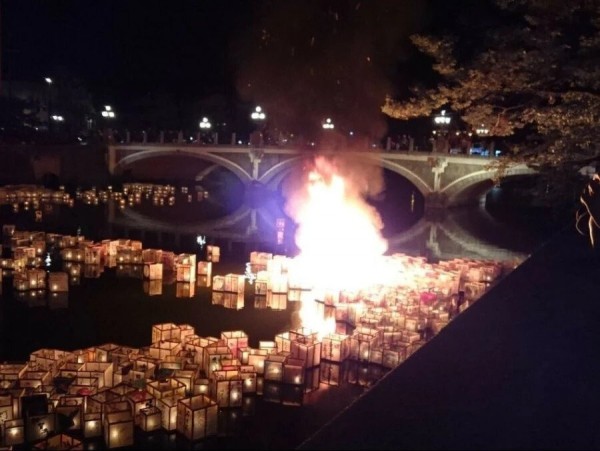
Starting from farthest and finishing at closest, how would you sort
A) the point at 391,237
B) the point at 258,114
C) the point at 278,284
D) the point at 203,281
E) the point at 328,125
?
the point at 258,114
the point at 328,125
the point at 391,237
the point at 203,281
the point at 278,284

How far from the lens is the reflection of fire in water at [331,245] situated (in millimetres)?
11250

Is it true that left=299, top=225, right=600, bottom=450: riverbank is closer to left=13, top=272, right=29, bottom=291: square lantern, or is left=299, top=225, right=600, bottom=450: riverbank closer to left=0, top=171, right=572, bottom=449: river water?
left=0, top=171, right=572, bottom=449: river water

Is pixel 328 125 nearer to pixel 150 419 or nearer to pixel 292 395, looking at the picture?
pixel 292 395

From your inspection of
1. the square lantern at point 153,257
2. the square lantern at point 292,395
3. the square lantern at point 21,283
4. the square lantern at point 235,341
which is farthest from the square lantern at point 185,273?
the square lantern at point 292,395

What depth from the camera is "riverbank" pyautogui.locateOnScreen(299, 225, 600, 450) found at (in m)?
3.07

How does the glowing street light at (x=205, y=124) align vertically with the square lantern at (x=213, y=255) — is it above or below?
above

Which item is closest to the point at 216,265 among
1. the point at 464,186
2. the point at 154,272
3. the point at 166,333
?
the point at 154,272

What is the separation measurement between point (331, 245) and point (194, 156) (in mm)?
21138

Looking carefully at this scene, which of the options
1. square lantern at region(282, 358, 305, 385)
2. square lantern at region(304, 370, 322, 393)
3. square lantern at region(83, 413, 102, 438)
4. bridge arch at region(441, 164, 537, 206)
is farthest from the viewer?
bridge arch at region(441, 164, 537, 206)

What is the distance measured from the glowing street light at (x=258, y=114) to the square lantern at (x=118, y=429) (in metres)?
36.1

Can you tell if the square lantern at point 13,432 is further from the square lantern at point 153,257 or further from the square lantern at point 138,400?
the square lantern at point 153,257

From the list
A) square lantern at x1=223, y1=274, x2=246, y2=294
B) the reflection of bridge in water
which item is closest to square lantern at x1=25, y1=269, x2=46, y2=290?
square lantern at x1=223, y1=274, x2=246, y2=294

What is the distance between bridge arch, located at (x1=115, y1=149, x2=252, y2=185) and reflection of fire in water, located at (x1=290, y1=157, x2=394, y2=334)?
418 centimetres

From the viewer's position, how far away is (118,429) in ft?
19.6
